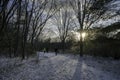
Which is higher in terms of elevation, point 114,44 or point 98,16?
point 98,16

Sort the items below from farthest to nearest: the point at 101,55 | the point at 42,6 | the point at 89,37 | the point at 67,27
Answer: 1. the point at 67,27
2. the point at 89,37
3. the point at 101,55
4. the point at 42,6

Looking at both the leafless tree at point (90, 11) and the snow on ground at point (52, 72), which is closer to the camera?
the snow on ground at point (52, 72)

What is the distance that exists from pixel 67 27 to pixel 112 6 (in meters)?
28.9

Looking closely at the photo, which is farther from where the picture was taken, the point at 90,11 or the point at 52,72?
the point at 90,11

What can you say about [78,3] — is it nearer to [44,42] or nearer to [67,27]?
[67,27]

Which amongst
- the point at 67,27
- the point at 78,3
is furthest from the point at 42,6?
the point at 67,27

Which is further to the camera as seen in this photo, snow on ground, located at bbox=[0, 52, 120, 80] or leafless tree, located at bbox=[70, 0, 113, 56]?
leafless tree, located at bbox=[70, 0, 113, 56]

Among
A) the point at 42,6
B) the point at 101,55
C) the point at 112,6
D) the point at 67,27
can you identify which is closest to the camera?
the point at 112,6

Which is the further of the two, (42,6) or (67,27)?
(67,27)

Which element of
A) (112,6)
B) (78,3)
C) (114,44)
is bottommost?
(114,44)

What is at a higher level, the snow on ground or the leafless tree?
the leafless tree

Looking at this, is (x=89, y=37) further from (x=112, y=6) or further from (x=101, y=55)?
(x=112, y=6)

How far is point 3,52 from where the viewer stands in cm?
2830

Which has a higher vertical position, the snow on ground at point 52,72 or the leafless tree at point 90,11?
the leafless tree at point 90,11
